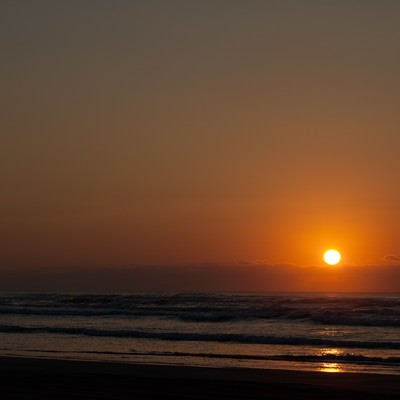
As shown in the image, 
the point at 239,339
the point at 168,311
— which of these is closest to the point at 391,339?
the point at 239,339

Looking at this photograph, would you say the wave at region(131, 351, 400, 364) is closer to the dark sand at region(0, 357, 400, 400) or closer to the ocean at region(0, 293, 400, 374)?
the ocean at region(0, 293, 400, 374)

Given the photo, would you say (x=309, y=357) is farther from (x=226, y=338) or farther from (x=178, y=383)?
(x=226, y=338)

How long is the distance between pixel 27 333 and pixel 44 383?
55.4ft

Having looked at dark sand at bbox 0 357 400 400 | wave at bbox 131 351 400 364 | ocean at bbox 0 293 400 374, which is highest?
ocean at bbox 0 293 400 374

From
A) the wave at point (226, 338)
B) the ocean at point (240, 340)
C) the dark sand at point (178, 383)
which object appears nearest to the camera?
the dark sand at point (178, 383)

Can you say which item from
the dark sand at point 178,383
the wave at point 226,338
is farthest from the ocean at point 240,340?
the dark sand at point 178,383

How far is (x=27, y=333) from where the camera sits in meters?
30.5

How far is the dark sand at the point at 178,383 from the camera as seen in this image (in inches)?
505

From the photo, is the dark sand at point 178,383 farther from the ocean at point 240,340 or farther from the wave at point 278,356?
the wave at point 278,356

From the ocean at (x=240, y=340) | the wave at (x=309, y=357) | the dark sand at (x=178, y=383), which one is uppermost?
the ocean at (x=240, y=340)

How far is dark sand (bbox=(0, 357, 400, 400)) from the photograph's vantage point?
12.8 metres

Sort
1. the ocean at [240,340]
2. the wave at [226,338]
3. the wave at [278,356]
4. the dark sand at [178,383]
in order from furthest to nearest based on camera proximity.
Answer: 1. the wave at [226,338]
2. the ocean at [240,340]
3. the wave at [278,356]
4. the dark sand at [178,383]

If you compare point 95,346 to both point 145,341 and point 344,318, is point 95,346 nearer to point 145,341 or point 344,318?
point 145,341

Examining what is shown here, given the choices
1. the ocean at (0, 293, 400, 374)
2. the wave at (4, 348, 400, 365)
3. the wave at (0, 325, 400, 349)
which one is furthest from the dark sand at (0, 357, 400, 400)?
the wave at (0, 325, 400, 349)
